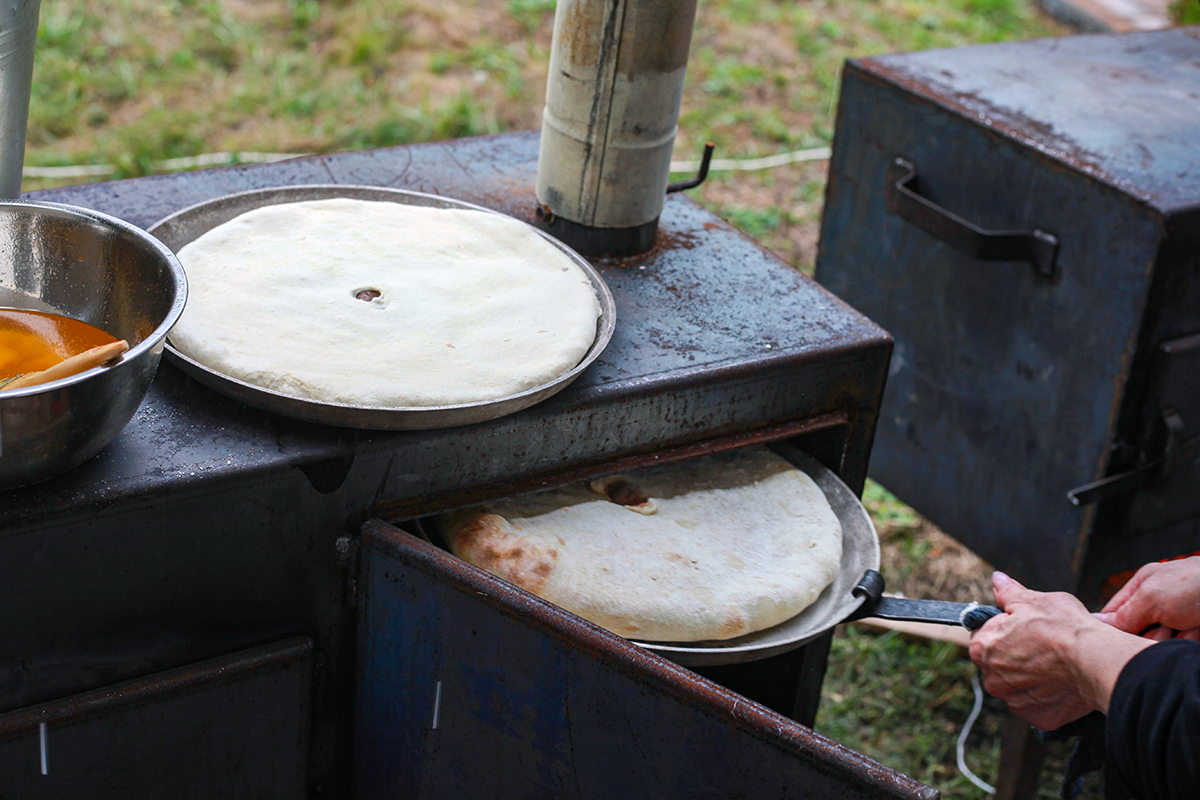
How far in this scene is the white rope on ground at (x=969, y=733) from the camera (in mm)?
2621

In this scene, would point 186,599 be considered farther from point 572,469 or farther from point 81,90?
point 81,90

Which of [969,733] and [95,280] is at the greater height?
[95,280]

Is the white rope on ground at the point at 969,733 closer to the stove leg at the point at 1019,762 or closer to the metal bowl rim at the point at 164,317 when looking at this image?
the stove leg at the point at 1019,762

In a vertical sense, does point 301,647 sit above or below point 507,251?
below

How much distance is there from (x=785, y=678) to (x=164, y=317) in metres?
1.26

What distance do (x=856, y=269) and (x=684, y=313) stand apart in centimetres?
111

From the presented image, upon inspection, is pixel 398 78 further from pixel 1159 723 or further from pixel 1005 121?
pixel 1159 723

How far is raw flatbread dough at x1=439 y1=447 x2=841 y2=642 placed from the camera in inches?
60.2

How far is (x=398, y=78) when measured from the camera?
5648 mm

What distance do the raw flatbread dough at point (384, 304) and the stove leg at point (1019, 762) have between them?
1.46 metres

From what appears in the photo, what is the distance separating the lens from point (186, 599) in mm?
1396

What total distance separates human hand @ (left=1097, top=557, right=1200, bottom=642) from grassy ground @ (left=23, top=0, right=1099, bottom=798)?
196 centimetres

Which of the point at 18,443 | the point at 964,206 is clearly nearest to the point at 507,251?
the point at 18,443

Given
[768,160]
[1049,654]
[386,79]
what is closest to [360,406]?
[1049,654]
